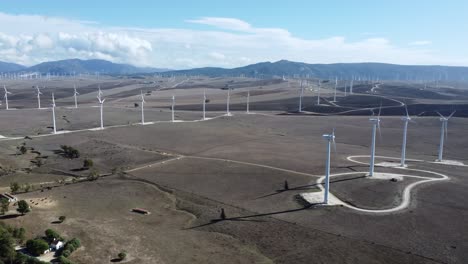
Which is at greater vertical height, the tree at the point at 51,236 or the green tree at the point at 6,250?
the green tree at the point at 6,250

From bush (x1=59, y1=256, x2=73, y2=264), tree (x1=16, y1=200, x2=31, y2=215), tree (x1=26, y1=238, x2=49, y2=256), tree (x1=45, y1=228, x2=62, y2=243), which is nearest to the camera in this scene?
bush (x1=59, y1=256, x2=73, y2=264)

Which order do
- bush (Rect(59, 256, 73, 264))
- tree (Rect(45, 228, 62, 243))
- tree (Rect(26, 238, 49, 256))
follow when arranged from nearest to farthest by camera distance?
1. bush (Rect(59, 256, 73, 264))
2. tree (Rect(26, 238, 49, 256))
3. tree (Rect(45, 228, 62, 243))

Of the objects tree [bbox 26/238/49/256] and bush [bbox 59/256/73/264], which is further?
tree [bbox 26/238/49/256]

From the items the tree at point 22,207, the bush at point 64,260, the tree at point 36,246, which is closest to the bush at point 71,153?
the tree at point 22,207

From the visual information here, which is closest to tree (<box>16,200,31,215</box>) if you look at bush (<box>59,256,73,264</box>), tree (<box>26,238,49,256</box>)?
tree (<box>26,238,49,256</box>)

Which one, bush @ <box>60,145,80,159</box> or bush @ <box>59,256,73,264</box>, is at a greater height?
bush @ <box>59,256,73,264</box>

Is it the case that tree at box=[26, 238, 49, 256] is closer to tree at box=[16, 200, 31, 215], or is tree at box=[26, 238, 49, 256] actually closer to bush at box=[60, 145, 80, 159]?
tree at box=[16, 200, 31, 215]

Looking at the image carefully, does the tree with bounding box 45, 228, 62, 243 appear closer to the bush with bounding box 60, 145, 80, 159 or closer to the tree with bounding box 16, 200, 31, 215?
the tree with bounding box 16, 200, 31, 215

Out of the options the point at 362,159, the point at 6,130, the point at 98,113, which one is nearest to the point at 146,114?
the point at 98,113

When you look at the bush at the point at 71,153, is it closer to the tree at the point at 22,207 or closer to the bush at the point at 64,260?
the tree at the point at 22,207

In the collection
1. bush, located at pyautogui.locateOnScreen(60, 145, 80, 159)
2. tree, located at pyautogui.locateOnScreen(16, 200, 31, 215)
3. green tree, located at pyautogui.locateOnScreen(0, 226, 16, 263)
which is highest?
green tree, located at pyautogui.locateOnScreen(0, 226, 16, 263)
